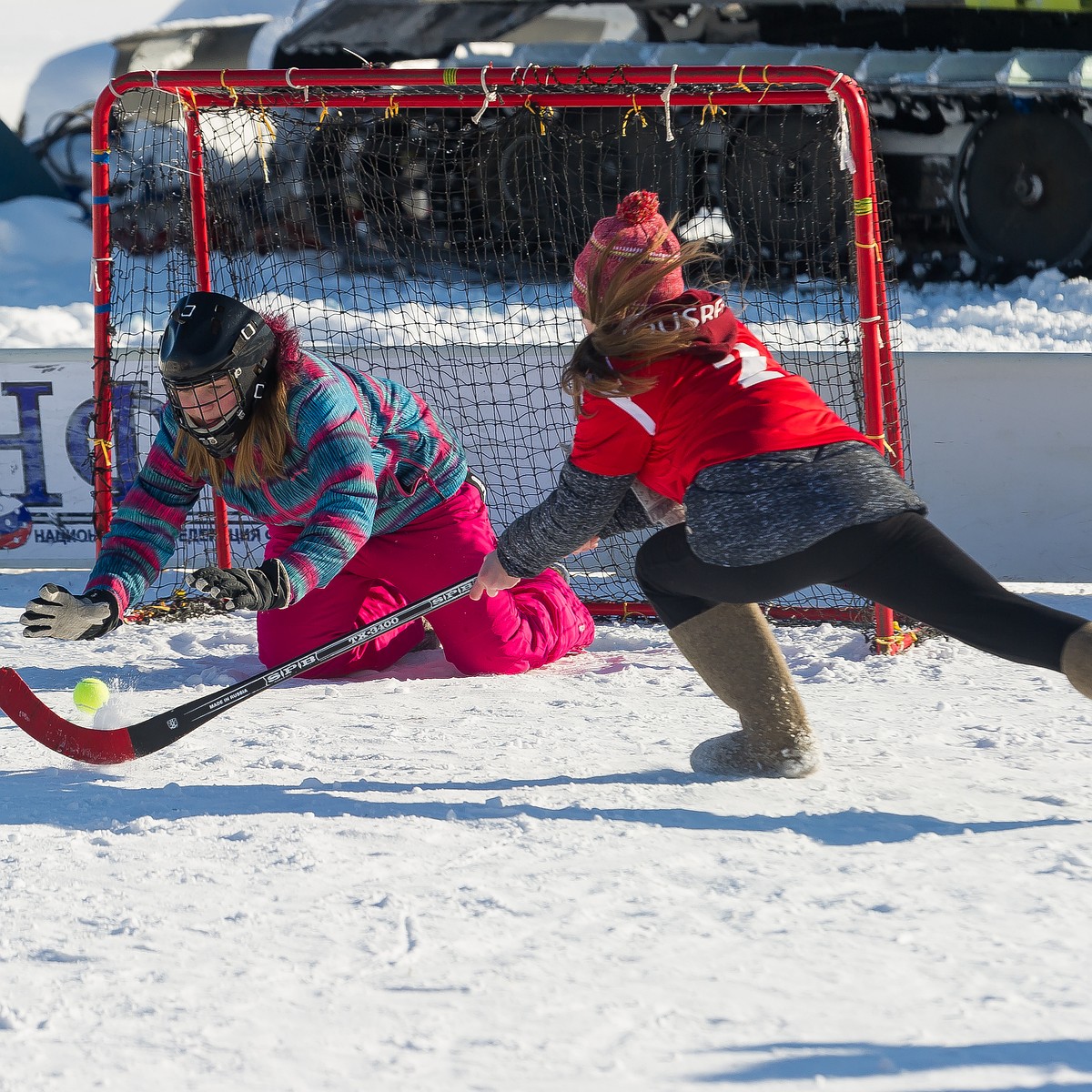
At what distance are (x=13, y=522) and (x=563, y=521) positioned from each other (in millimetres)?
3558

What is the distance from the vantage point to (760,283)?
5.72 metres

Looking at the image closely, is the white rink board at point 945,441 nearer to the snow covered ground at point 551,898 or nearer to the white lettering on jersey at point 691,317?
the snow covered ground at point 551,898

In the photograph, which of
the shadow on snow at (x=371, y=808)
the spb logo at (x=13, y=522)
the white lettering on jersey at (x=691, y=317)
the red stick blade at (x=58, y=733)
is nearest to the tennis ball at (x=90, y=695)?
the red stick blade at (x=58, y=733)

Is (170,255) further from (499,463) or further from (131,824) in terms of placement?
(131,824)

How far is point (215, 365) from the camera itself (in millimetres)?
3121

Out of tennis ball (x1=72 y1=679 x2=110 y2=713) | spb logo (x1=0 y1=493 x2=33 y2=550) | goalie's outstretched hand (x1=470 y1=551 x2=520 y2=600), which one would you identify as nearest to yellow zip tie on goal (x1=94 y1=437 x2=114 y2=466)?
spb logo (x1=0 y1=493 x2=33 y2=550)

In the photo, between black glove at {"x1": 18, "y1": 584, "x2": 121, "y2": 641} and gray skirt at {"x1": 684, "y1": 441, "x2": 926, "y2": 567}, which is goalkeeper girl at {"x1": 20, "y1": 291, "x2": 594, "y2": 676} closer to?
black glove at {"x1": 18, "y1": 584, "x2": 121, "y2": 641}

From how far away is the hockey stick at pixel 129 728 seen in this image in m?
2.95

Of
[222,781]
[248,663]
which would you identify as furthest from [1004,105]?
[222,781]

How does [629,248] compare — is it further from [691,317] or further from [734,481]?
[734,481]

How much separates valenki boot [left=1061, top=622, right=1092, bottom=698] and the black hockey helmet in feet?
6.41

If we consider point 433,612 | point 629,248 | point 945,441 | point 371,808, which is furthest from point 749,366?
point 945,441

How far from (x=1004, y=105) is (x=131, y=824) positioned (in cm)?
814

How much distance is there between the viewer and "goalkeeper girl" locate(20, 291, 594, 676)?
3129 millimetres
